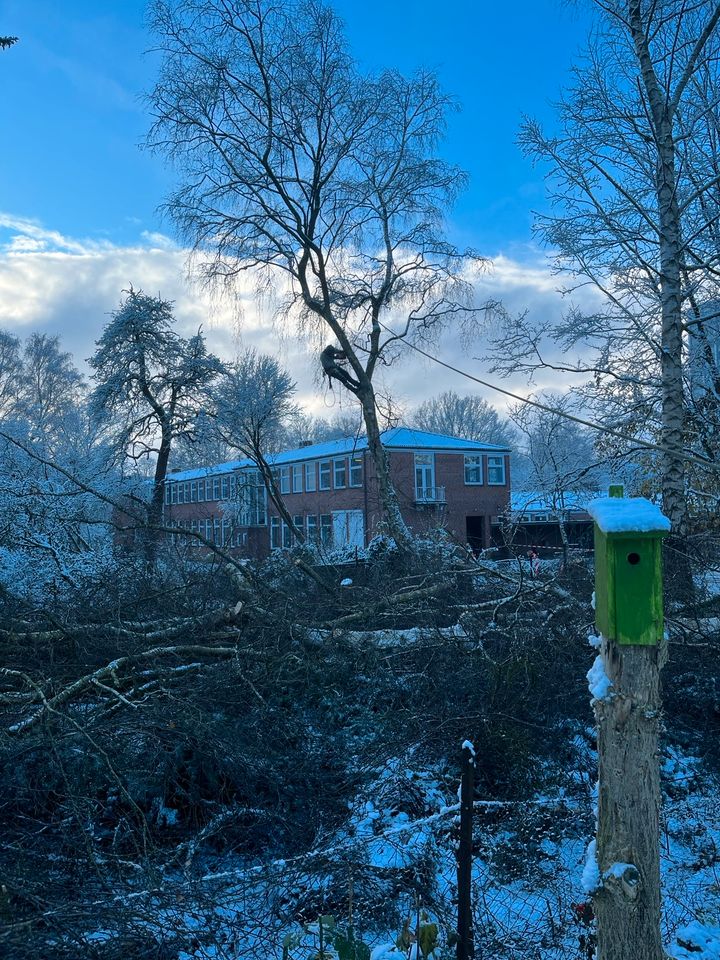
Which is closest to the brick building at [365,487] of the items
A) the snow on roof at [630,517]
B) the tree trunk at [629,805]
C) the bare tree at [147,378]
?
the bare tree at [147,378]

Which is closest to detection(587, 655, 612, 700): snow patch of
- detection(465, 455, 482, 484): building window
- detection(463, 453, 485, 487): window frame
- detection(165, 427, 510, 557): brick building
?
detection(165, 427, 510, 557): brick building

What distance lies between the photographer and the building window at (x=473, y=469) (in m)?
34.2

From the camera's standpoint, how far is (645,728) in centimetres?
214

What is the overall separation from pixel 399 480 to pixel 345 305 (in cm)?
1592

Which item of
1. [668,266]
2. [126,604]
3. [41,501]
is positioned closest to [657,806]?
[126,604]

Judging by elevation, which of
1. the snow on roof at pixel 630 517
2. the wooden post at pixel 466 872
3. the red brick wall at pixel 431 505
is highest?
the red brick wall at pixel 431 505

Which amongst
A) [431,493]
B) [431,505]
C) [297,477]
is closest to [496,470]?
[431,493]

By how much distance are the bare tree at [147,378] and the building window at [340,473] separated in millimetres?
9945

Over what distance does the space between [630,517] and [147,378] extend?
2399cm

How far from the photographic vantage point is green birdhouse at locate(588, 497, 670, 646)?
6.87 feet

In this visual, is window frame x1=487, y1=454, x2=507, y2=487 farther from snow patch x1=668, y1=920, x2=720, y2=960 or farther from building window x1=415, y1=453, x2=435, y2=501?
snow patch x1=668, y1=920, x2=720, y2=960

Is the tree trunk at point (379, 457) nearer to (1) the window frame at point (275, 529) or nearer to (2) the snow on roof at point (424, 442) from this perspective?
(2) the snow on roof at point (424, 442)

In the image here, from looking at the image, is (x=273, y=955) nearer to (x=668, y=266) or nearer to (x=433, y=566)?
(x=433, y=566)

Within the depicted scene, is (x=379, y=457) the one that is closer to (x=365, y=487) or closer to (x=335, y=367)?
(x=335, y=367)
